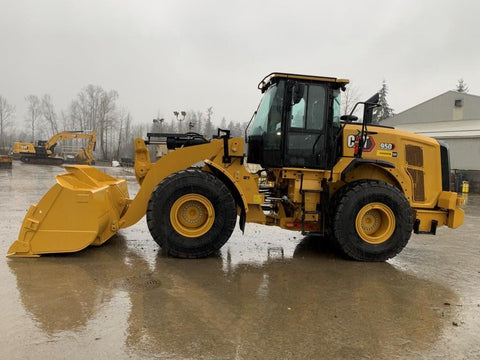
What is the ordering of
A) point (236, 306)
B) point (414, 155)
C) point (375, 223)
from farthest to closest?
point (414, 155)
point (375, 223)
point (236, 306)

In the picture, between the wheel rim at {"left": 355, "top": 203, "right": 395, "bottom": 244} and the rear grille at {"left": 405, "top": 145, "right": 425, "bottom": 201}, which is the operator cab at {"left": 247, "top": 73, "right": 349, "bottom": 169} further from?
the rear grille at {"left": 405, "top": 145, "right": 425, "bottom": 201}

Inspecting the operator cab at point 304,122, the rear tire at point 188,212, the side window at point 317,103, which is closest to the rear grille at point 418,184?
the operator cab at point 304,122

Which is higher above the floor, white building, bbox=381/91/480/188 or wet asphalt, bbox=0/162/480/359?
white building, bbox=381/91/480/188

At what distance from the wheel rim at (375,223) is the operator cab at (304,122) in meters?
0.92

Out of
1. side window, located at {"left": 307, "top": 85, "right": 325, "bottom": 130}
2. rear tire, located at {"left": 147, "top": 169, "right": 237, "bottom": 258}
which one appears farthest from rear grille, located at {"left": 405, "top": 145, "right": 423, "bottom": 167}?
rear tire, located at {"left": 147, "top": 169, "right": 237, "bottom": 258}

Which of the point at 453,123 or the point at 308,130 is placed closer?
the point at 308,130

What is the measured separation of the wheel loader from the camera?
16.7 feet

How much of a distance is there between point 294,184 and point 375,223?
4.51 ft

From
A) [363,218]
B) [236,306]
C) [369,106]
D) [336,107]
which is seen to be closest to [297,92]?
[336,107]

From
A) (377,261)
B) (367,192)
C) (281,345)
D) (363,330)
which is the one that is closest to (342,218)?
(367,192)

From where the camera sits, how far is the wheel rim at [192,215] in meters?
5.11

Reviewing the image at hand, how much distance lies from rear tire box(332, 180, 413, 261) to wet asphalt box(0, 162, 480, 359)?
8.6 inches

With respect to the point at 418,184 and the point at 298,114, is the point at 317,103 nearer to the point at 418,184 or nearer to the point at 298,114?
the point at 298,114

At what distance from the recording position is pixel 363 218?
213 inches
